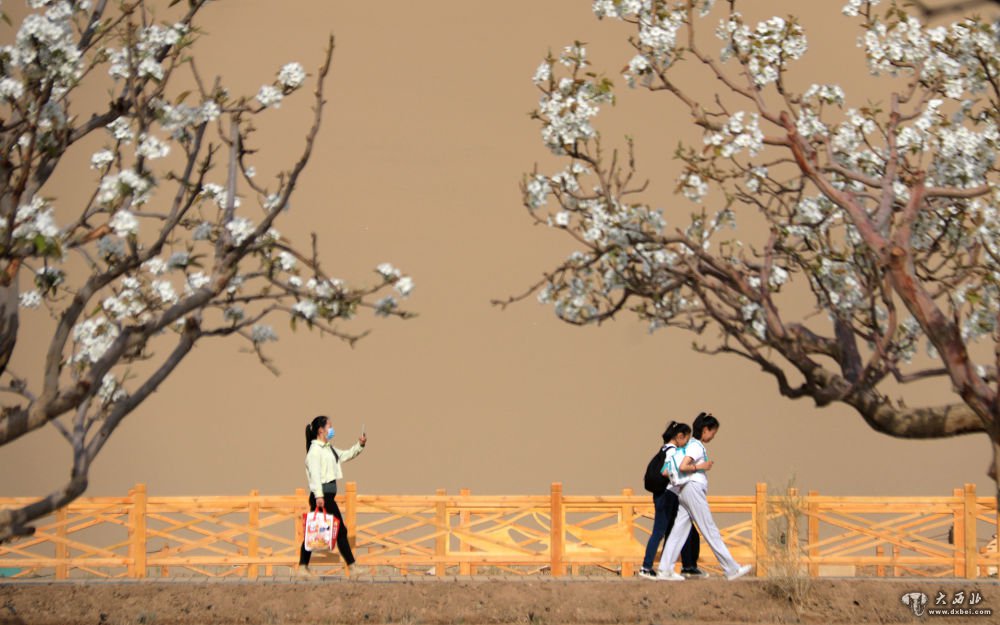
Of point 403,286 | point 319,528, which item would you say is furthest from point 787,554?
point 403,286

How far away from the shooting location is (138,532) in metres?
14.2

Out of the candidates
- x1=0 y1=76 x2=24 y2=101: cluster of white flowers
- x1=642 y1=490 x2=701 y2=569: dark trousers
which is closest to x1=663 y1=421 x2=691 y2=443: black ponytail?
x1=642 y1=490 x2=701 y2=569: dark trousers

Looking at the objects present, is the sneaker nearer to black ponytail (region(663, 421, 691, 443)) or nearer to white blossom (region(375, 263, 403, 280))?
black ponytail (region(663, 421, 691, 443))

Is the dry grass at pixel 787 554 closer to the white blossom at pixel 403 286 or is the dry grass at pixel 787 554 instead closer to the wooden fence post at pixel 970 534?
the wooden fence post at pixel 970 534

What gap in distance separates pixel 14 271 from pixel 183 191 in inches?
50.6

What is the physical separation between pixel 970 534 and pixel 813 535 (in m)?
1.64

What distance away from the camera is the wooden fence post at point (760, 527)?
46.6 feet

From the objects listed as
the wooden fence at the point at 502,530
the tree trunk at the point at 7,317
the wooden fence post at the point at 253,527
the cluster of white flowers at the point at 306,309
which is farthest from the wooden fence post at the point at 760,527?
the tree trunk at the point at 7,317

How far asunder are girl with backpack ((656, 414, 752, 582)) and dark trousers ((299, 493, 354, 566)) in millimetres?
3063

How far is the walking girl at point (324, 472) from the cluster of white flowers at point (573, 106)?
3.44m

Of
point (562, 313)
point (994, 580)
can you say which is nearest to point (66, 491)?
point (562, 313)

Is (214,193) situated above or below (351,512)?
above

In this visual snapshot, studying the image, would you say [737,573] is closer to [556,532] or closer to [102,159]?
[556,532]

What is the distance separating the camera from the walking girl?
44.6ft
